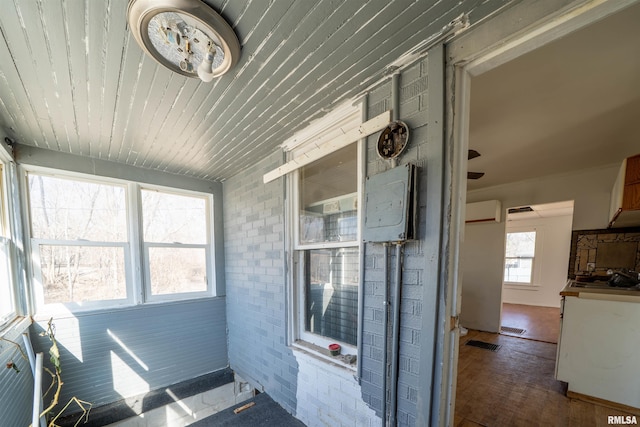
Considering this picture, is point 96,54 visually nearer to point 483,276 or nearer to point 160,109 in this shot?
point 160,109

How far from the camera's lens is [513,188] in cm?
369

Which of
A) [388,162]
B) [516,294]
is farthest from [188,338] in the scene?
[516,294]

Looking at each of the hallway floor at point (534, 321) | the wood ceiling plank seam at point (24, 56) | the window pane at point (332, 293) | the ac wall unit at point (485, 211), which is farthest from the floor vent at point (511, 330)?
the wood ceiling plank seam at point (24, 56)

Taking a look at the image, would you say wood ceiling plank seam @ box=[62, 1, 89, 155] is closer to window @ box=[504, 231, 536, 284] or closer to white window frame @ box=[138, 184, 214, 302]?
white window frame @ box=[138, 184, 214, 302]

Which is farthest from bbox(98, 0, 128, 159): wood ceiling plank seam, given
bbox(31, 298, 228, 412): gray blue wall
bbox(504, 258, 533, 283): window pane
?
bbox(504, 258, 533, 283): window pane

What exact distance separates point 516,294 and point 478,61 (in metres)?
7.60

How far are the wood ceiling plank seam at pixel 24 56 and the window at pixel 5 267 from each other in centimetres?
88

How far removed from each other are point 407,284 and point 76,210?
3.33 metres

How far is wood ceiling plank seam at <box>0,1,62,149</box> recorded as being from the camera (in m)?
0.92

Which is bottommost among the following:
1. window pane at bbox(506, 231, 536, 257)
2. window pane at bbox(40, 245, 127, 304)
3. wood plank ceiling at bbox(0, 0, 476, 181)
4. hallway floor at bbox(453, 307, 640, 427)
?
hallway floor at bbox(453, 307, 640, 427)

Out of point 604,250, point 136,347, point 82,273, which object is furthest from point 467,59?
point 604,250

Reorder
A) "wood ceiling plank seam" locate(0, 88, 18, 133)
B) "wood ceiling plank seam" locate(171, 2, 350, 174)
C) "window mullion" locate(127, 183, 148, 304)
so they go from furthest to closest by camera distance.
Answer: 1. "window mullion" locate(127, 183, 148, 304)
2. "wood ceiling plank seam" locate(0, 88, 18, 133)
3. "wood ceiling plank seam" locate(171, 2, 350, 174)

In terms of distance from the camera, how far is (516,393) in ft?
6.82

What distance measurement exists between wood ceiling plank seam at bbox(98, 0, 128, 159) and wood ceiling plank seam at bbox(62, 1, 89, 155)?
8 centimetres
